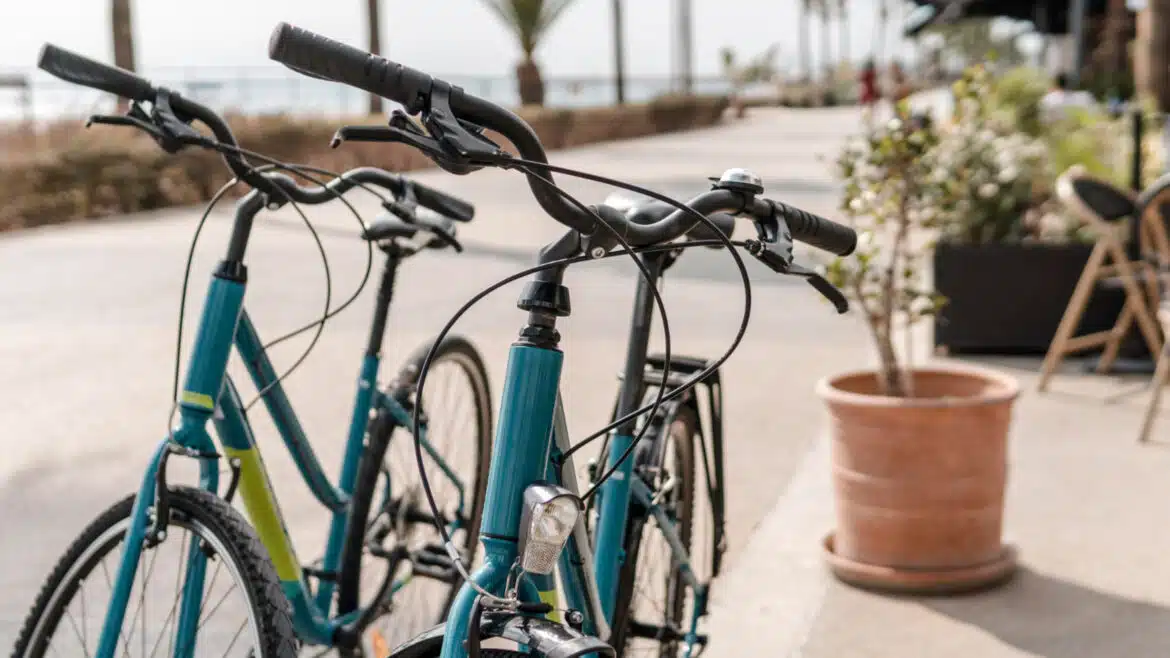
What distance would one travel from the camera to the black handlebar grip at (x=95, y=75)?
7.99 ft

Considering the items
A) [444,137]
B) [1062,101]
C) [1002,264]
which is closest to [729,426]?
[1002,264]

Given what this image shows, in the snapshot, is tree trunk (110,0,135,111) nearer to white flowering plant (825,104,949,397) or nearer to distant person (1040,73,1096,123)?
distant person (1040,73,1096,123)

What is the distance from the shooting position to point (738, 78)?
6556 centimetres

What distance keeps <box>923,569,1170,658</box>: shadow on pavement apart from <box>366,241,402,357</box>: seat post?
164cm

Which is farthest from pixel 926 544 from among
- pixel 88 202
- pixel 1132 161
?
pixel 88 202

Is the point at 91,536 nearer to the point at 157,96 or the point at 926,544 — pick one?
the point at 157,96

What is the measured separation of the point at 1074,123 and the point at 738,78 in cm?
5670

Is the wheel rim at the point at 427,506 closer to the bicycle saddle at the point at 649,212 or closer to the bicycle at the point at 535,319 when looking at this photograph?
the bicycle saddle at the point at 649,212

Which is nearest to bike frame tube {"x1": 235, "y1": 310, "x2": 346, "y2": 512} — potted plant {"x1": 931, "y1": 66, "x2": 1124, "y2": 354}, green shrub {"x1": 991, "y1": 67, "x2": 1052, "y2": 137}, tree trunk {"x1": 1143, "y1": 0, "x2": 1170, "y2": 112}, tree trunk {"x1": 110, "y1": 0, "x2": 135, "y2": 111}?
potted plant {"x1": 931, "y1": 66, "x2": 1124, "y2": 354}

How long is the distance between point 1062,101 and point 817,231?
1381 cm

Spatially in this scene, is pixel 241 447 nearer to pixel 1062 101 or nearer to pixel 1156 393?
pixel 1156 393

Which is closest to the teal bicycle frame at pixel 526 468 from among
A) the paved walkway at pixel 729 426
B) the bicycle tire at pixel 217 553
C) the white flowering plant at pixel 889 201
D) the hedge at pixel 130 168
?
the bicycle tire at pixel 217 553

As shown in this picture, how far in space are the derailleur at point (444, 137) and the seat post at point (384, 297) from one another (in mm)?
1423

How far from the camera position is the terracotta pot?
12.0 feet
